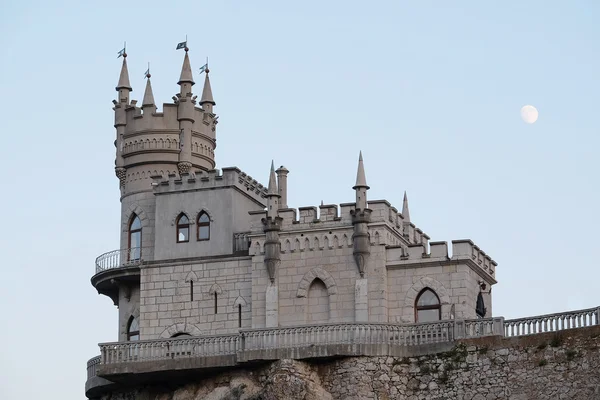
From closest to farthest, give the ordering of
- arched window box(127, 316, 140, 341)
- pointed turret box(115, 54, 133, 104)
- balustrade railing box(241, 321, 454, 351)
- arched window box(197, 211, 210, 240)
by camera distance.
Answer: balustrade railing box(241, 321, 454, 351), arched window box(197, 211, 210, 240), arched window box(127, 316, 140, 341), pointed turret box(115, 54, 133, 104)

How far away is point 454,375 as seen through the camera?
58.1 meters

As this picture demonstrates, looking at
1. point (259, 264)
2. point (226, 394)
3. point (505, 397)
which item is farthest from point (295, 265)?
point (505, 397)

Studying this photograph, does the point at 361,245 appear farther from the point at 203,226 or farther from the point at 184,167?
the point at 184,167

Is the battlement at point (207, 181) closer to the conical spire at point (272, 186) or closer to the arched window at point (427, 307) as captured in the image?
the conical spire at point (272, 186)

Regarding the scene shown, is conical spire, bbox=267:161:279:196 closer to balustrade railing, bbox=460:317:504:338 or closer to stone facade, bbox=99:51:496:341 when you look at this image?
stone facade, bbox=99:51:496:341

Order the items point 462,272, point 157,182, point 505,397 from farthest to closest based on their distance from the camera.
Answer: point 157,182
point 462,272
point 505,397

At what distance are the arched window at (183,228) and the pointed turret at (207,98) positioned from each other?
615cm

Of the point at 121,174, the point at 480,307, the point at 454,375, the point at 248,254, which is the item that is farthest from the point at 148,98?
the point at 454,375

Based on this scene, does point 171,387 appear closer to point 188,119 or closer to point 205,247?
A: point 205,247

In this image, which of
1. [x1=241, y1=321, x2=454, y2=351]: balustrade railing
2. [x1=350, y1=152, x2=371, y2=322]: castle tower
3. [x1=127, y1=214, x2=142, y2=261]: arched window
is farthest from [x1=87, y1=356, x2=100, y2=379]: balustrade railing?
[x1=350, y1=152, x2=371, y2=322]: castle tower

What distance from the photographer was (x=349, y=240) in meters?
62.5

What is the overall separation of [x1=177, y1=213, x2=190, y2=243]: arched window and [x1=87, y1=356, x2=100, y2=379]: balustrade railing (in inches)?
216

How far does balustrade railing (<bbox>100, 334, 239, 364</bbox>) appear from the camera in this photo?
6112cm

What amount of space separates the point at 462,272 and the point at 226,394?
9.52 m
